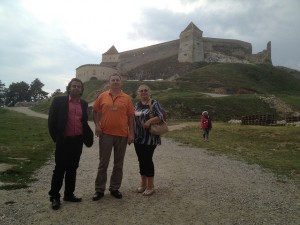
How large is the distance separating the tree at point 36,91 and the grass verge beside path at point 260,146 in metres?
76.0

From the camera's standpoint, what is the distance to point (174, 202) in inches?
243

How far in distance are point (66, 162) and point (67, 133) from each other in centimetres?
51

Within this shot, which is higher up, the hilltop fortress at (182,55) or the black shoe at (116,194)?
the hilltop fortress at (182,55)

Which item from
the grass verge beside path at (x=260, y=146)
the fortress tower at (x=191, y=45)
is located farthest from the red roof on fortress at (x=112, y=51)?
the grass verge beside path at (x=260, y=146)

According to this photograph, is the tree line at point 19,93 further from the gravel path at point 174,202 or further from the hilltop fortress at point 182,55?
the gravel path at point 174,202

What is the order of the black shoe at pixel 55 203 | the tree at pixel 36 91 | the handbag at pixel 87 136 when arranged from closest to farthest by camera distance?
the black shoe at pixel 55 203
the handbag at pixel 87 136
the tree at pixel 36 91

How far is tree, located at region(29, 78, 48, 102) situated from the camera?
3689 inches

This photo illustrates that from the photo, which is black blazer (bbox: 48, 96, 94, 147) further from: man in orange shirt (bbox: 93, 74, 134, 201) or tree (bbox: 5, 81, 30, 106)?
tree (bbox: 5, 81, 30, 106)

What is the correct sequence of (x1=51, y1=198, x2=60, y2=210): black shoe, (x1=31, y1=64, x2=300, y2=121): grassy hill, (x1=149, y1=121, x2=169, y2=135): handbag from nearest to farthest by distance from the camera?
(x1=51, y1=198, x2=60, y2=210): black shoe, (x1=149, y1=121, x2=169, y2=135): handbag, (x1=31, y1=64, x2=300, y2=121): grassy hill

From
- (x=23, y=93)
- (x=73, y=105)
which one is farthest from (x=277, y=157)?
(x=23, y=93)

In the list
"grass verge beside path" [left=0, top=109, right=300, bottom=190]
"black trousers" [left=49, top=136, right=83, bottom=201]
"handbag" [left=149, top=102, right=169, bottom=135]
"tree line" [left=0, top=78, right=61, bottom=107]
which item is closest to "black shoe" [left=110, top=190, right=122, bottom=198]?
"black trousers" [left=49, top=136, right=83, bottom=201]

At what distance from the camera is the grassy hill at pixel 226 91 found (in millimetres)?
38219

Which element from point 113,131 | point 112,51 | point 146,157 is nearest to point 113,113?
point 113,131

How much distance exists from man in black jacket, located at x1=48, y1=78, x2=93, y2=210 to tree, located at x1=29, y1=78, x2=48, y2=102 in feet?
302
